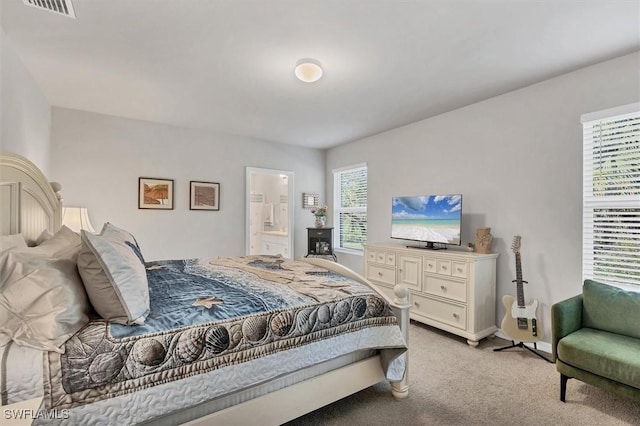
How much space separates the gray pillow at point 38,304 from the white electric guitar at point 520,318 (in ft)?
10.3

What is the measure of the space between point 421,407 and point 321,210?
3.52m


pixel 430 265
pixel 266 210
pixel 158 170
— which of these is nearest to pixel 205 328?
pixel 430 265

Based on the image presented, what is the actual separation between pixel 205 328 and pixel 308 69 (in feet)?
6.76

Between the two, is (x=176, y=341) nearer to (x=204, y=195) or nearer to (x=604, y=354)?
(x=604, y=354)

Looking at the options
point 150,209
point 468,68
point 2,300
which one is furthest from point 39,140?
point 468,68

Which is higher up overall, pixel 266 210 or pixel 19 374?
pixel 266 210

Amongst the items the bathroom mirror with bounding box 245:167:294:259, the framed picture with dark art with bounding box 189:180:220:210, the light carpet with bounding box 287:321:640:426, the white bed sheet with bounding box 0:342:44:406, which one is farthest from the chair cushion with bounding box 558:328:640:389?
the bathroom mirror with bounding box 245:167:294:259

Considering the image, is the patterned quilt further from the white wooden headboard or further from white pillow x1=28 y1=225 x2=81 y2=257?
the white wooden headboard

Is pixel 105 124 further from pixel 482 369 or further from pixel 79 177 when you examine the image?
pixel 482 369

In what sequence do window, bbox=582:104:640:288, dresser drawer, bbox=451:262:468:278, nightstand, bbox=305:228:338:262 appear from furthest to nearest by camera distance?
nightstand, bbox=305:228:338:262, dresser drawer, bbox=451:262:468:278, window, bbox=582:104:640:288

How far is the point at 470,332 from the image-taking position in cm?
292

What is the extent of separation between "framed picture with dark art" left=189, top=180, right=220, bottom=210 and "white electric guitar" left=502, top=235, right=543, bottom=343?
3.92 meters

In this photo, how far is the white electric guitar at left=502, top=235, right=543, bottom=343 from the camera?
270cm

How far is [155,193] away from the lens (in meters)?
4.21
